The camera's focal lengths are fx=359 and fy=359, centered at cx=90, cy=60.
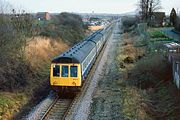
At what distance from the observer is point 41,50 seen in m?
34.1

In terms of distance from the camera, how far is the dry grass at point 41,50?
29930mm

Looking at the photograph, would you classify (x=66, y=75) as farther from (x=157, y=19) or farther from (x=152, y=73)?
→ (x=157, y=19)

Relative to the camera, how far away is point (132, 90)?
21375 millimetres

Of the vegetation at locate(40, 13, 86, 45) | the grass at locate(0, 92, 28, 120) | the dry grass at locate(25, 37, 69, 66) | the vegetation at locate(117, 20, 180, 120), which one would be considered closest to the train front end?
the grass at locate(0, 92, 28, 120)

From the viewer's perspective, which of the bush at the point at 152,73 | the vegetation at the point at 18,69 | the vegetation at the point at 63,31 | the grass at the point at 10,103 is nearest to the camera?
the grass at the point at 10,103

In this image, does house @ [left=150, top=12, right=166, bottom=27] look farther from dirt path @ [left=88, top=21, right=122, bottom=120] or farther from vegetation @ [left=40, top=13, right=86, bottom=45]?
dirt path @ [left=88, top=21, right=122, bottom=120]

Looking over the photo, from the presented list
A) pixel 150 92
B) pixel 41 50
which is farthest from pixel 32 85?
pixel 41 50

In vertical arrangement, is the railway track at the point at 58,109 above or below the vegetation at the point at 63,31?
below

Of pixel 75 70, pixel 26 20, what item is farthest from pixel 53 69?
pixel 26 20

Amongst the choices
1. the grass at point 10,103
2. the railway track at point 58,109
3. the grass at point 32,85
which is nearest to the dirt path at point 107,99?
the railway track at point 58,109

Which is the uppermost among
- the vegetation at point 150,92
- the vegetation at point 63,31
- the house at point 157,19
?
the house at point 157,19

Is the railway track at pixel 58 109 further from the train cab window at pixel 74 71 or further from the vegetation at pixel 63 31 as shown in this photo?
the vegetation at pixel 63 31

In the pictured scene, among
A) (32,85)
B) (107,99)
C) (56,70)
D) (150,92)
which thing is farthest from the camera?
(32,85)

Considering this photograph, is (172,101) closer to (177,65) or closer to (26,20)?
(177,65)
